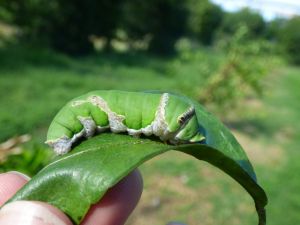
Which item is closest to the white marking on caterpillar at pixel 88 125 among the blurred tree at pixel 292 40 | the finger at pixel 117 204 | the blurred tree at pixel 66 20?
the finger at pixel 117 204

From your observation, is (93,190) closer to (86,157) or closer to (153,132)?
(86,157)

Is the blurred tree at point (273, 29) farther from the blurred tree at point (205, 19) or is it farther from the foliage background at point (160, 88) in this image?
the foliage background at point (160, 88)

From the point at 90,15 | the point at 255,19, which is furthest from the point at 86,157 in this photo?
the point at 255,19

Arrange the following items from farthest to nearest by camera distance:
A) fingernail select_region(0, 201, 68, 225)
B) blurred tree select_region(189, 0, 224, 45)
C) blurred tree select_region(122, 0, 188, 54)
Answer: blurred tree select_region(189, 0, 224, 45)
blurred tree select_region(122, 0, 188, 54)
fingernail select_region(0, 201, 68, 225)

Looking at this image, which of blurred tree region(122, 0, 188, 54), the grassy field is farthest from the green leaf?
blurred tree region(122, 0, 188, 54)

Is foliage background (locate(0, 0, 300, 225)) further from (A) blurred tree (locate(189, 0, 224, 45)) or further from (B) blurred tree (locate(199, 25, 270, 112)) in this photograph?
(A) blurred tree (locate(189, 0, 224, 45))

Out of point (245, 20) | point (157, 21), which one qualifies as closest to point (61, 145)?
point (157, 21)

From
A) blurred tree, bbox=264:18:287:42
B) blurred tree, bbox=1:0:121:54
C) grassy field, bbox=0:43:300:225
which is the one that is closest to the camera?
grassy field, bbox=0:43:300:225
